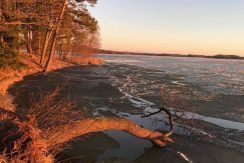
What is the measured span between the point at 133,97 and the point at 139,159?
1011cm

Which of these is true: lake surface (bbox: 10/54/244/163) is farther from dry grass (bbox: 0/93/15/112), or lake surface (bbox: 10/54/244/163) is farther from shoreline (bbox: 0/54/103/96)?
dry grass (bbox: 0/93/15/112)

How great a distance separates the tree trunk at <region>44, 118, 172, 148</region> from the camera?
21.9 ft

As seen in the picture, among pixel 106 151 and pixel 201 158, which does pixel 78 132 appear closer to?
pixel 106 151

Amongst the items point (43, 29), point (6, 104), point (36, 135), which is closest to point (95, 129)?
point (36, 135)

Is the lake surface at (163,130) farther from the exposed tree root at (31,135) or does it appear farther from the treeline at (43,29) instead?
the treeline at (43,29)

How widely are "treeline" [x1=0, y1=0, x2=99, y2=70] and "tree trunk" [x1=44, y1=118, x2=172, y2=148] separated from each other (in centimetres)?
325

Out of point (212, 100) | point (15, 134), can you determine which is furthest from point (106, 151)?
point (212, 100)

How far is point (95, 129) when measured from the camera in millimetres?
7703

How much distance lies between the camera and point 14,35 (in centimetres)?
2084

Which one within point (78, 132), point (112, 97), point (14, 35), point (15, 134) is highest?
point (14, 35)

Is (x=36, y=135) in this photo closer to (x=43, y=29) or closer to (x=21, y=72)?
(x=21, y=72)

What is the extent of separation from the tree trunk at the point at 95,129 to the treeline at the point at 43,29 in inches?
128

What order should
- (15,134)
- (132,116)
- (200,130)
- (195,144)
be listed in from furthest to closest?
1. (132,116)
2. (200,130)
3. (195,144)
4. (15,134)

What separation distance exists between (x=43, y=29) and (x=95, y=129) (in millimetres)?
28986
